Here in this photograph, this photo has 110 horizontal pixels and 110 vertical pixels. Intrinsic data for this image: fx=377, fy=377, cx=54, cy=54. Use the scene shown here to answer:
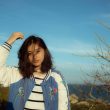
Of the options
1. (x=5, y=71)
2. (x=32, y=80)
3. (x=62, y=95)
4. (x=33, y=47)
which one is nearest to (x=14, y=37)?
(x=33, y=47)

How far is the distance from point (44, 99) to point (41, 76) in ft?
0.97

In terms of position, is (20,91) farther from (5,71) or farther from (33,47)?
(33,47)

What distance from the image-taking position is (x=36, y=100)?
4.23m

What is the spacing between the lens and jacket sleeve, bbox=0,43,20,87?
4.23m

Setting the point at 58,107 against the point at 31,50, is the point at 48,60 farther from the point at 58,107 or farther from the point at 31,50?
the point at 58,107

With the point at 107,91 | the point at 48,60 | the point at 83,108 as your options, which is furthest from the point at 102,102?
the point at 83,108

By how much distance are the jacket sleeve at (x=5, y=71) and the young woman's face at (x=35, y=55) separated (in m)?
0.24

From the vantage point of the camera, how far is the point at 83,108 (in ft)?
55.4

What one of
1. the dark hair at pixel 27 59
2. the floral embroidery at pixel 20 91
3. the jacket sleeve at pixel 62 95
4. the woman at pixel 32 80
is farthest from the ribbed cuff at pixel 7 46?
the jacket sleeve at pixel 62 95

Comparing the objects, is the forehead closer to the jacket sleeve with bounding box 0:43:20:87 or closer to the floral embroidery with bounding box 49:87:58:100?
the jacket sleeve with bounding box 0:43:20:87

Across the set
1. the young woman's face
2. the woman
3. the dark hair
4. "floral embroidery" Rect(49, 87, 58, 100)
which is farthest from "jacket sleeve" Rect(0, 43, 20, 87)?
"floral embroidery" Rect(49, 87, 58, 100)

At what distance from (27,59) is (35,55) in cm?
12

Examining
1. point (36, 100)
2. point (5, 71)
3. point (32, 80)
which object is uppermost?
point (5, 71)

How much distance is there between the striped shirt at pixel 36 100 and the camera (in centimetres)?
420
